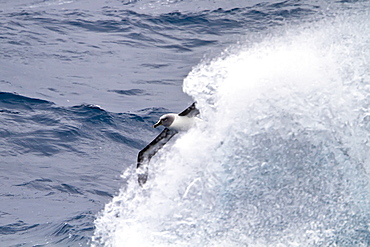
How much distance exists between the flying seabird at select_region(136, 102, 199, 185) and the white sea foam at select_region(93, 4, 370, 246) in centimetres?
60

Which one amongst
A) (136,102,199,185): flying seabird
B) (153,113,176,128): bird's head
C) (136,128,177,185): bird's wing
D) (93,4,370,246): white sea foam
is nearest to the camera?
(93,4,370,246): white sea foam

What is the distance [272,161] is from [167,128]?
2671mm

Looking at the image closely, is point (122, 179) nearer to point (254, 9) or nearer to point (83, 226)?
point (83, 226)

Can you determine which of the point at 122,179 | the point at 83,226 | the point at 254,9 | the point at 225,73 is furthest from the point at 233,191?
the point at 254,9

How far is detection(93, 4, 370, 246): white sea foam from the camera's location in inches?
354

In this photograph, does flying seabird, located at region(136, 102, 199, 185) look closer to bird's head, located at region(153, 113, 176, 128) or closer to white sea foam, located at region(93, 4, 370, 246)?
bird's head, located at region(153, 113, 176, 128)

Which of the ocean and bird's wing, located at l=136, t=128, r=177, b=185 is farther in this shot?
bird's wing, located at l=136, t=128, r=177, b=185

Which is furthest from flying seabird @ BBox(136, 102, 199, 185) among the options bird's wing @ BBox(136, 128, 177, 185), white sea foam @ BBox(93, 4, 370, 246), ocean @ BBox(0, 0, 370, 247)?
white sea foam @ BBox(93, 4, 370, 246)

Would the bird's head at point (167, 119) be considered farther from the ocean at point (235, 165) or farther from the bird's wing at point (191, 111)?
the ocean at point (235, 165)

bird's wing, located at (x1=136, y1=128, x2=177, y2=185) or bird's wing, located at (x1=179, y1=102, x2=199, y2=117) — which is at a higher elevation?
bird's wing, located at (x1=179, y1=102, x2=199, y2=117)

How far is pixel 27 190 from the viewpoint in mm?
12805

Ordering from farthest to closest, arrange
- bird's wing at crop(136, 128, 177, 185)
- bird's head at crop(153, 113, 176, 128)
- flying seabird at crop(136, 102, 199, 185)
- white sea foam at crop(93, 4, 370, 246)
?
1. bird's wing at crop(136, 128, 177, 185)
2. bird's head at crop(153, 113, 176, 128)
3. flying seabird at crop(136, 102, 199, 185)
4. white sea foam at crop(93, 4, 370, 246)

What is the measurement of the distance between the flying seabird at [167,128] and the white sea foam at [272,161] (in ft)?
1.97

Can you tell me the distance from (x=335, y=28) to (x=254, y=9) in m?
14.0
